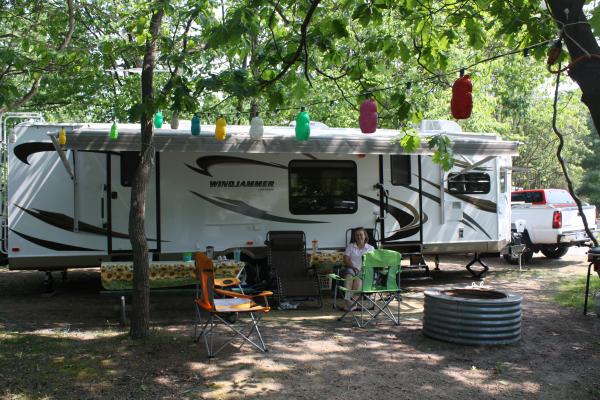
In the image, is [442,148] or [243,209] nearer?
[442,148]

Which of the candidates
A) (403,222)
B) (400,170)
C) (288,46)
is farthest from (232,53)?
(403,222)

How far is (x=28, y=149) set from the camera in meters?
7.98

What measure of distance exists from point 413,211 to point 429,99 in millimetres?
6045

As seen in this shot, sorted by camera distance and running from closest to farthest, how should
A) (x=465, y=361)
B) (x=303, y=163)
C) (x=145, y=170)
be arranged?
1. (x=465, y=361)
2. (x=145, y=170)
3. (x=303, y=163)

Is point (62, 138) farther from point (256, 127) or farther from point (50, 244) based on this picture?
point (256, 127)

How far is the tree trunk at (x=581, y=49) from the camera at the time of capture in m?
2.88

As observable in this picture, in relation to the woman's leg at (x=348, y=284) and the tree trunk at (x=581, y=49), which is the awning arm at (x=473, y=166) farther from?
the tree trunk at (x=581, y=49)

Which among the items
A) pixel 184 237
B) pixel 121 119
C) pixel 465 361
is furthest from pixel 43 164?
pixel 465 361

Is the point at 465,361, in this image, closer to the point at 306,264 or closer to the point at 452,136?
the point at 306,264

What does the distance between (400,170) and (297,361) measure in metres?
5.11

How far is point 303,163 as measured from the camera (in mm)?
8977

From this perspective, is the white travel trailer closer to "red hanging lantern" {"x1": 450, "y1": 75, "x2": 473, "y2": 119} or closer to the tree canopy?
the tree canopy

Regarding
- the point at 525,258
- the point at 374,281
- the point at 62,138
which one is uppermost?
the point at 62,138

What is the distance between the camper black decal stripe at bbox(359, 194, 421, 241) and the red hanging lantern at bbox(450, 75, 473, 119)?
4.46 metres
